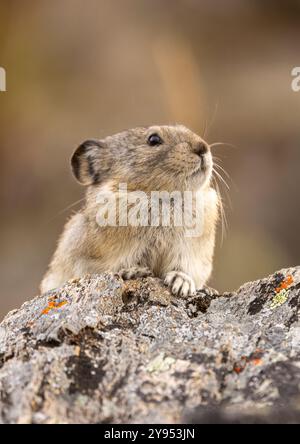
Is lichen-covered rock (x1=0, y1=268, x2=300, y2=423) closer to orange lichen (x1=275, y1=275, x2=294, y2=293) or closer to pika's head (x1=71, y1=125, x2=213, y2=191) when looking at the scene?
orange lichen (x1=275, y1=275, x2=294, y2=293)

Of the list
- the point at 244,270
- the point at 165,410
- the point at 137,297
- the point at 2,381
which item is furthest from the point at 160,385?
the point at 244,270

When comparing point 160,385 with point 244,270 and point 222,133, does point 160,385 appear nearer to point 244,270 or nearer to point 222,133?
point 244,270

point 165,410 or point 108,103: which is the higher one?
point 108,103

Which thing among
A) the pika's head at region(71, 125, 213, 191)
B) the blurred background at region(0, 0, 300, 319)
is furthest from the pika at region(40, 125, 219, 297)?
the blurred background at region(0, 0, 300, 319)

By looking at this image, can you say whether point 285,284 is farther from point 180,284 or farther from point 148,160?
point 148,160

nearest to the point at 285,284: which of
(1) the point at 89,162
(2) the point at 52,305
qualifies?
(2) the point at 52,305

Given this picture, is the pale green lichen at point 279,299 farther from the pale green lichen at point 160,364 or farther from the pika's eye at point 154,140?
the pika's eye at point 154,140
